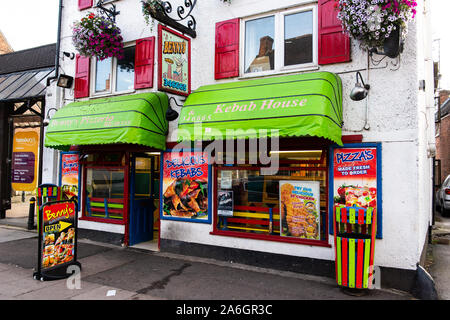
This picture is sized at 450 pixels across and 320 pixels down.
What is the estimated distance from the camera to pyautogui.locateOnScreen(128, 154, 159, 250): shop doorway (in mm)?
8211

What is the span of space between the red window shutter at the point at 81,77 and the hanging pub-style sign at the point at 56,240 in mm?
4099

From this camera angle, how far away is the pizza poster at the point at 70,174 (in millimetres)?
9031

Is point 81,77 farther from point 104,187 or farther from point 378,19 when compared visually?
point 378,19

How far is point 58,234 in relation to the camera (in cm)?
576

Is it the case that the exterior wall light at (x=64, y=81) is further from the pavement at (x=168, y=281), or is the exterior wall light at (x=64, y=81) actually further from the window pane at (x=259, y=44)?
the window pane at (x=259, y=44)

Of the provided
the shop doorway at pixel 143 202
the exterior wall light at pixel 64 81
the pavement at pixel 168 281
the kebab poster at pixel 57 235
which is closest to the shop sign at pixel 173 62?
the shop doorway at pixel 143 202

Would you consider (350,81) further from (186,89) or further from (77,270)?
(77,270)

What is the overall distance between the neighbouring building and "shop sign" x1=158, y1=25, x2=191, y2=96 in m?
0.03

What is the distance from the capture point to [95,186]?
8906 millimetres

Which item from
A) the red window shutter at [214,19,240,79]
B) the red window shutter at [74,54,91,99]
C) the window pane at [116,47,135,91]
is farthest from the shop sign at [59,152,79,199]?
the red window shutter at [214,19,240,79]

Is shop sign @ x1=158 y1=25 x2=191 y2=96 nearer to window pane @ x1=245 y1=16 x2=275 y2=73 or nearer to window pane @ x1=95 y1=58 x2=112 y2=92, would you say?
window pane @ x1=245 y1=16 x2=275 y2=73

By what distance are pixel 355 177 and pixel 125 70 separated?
6.38 m

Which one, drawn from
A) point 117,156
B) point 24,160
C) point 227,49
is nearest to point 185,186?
point 117,156
